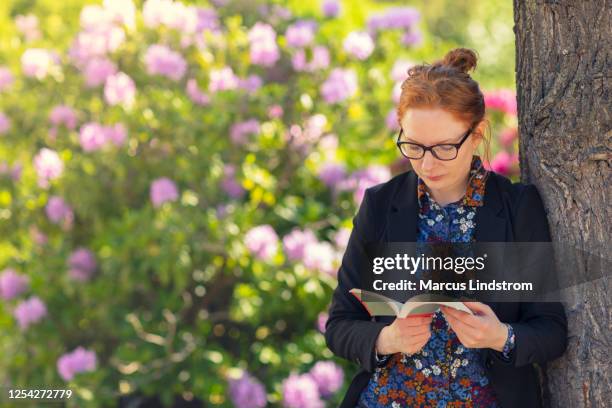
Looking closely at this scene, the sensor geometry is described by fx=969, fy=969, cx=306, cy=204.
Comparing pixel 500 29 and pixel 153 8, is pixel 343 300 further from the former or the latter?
pixel 500 29

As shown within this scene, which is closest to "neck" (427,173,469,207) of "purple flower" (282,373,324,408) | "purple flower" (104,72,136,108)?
"purple flower" (282,373,324,408)

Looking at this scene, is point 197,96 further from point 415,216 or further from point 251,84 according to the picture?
point 415,216

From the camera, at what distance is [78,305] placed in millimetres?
4289

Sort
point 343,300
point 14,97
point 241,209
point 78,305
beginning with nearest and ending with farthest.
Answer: point 343,300, point 241,209, point 78,305, point 14,97

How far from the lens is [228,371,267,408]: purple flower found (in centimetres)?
380

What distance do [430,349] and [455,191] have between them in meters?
0.37

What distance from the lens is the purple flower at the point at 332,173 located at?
4141 millimetres

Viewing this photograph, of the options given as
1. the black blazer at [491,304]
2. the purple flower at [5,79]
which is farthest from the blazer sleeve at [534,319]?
the purple flower at [5,79]

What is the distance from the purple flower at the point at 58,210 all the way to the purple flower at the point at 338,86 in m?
1.24

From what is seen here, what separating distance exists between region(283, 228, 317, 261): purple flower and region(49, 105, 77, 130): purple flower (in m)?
1.21

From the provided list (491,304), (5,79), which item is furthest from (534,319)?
(5,79)

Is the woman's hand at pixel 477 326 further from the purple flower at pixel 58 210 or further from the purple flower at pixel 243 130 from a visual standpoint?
the purple flower at pixel 58 210

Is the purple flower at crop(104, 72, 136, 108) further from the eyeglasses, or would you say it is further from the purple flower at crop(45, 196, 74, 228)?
the eyeglasses

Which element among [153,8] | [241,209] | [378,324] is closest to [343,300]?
[378,324]
